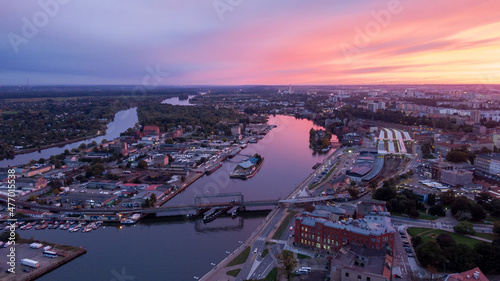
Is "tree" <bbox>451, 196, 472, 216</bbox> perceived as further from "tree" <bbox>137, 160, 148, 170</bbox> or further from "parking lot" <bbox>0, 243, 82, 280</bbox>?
"tree" <bbox>137, 160, 148, 170</bbox>

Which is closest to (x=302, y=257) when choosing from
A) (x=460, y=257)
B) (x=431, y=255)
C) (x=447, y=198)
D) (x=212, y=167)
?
(x=431, y=255)

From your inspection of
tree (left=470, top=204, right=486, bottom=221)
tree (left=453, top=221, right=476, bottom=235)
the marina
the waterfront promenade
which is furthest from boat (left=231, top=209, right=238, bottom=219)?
tree (left=470, top=204, right=486, bottom=221)

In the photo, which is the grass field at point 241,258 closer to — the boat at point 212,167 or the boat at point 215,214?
the boat at point 215,214

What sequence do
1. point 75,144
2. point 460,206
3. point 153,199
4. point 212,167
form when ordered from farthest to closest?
1. point 75,144
2. point 212,167
3. point 153,199
4. point 460,206

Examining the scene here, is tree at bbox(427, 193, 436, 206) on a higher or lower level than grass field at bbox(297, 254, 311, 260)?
higher

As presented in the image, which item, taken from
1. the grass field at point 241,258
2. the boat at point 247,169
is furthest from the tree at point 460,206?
the boat at point 247,169

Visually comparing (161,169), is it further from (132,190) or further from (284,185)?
(284,185)

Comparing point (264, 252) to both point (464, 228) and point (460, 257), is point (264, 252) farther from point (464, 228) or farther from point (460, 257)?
point (464, 228)
